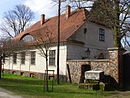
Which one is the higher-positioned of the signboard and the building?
the building

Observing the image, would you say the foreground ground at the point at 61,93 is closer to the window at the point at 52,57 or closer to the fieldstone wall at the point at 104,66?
the fieldstone wall at the point at 104,66

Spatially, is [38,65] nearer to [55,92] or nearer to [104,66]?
[104,66]

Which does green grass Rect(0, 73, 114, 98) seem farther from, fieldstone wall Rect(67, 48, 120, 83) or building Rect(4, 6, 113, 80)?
building Rect(4, 6, 113, 80)

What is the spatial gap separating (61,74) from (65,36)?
13.2ft

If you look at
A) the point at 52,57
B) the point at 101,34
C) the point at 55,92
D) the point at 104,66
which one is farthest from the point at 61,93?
the point at 101,34

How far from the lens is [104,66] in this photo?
16000 millimetres

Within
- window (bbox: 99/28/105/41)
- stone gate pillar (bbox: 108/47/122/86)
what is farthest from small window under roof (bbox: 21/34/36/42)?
stone gate pillar (bbox: 108/47/122/86)

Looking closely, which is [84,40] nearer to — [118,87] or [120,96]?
[118,87]

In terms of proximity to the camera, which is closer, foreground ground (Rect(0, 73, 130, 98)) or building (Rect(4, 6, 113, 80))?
foreground ground (Rect(0, 73, 130, 98))

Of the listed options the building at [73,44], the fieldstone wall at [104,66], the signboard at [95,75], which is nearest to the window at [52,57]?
the building at [73,44]

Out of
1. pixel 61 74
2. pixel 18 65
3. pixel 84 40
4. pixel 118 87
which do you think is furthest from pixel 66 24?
pixel 118 87

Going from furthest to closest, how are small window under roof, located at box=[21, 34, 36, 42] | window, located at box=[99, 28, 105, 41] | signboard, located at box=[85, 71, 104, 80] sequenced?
small window under roof, located at box=[21, 34, 36, 42], window, located at box=[99, 28, 105, 41], signboard, located at box=[85, 71, 104, 80]

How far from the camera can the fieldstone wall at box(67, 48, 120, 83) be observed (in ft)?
48.4

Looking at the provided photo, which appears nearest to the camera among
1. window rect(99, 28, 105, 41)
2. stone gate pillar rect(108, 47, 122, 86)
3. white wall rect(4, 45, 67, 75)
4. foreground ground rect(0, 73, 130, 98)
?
foreground ground rect(0, 73, 130, 98)
